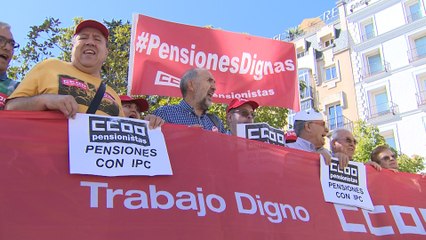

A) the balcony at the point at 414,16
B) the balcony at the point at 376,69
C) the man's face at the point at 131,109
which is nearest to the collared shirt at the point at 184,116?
the man's face at the point at 131,109

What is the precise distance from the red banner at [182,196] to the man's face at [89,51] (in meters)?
0.58

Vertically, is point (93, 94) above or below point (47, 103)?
above

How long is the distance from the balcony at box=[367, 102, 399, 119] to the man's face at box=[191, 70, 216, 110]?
23.2m

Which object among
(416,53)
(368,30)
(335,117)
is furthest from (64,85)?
(368,30)

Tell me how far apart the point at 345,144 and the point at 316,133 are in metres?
0.38

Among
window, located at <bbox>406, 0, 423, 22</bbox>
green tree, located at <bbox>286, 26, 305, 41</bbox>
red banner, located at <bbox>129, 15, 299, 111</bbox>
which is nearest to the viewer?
red banner, located at <bbox>129, 15, 299, 111</bbox>

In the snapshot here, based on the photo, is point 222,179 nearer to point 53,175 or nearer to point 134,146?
point 134,146

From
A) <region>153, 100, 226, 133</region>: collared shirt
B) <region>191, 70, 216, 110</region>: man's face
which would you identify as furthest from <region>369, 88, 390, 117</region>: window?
<region>153, 100, 226, 133</region>: collared shirt

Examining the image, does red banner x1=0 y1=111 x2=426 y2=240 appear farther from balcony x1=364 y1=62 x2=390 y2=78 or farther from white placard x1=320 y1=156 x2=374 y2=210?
balcony x1=364 y1=62 x2=390 y2=78

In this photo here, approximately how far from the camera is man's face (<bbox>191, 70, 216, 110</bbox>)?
4.16m

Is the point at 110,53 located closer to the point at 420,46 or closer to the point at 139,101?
the point at 139,101

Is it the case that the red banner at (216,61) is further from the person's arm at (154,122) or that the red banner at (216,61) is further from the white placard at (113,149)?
the white placard at (113,149)

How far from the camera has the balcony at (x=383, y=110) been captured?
84.2 ft

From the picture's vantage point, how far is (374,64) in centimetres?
2806
